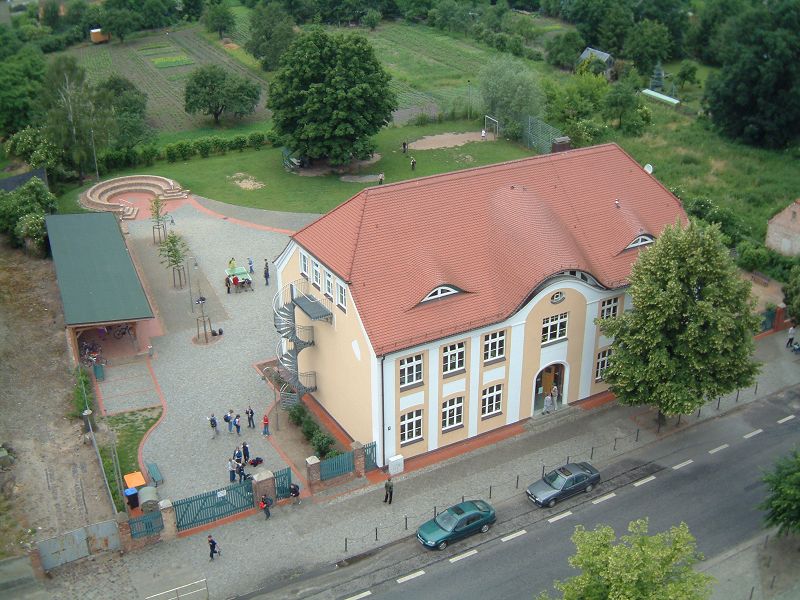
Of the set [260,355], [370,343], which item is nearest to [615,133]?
[260,355]

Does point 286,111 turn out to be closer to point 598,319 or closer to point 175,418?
point 175,418

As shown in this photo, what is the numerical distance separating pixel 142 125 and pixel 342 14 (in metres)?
66.7

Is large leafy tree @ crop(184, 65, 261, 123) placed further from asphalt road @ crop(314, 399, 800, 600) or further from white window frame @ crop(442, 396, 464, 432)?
asphalt road @ crop(314, 399, 800, 600)

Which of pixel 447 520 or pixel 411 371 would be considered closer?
pixel 447 520

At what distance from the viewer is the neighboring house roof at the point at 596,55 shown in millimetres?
109631

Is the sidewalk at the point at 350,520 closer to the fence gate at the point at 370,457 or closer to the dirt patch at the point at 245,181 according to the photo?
the fence gate at the point at 370,457

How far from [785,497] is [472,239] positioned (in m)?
16.8

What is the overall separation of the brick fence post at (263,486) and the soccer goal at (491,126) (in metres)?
56.5

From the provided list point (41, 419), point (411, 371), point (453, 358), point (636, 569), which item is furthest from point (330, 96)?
point (636, 569)

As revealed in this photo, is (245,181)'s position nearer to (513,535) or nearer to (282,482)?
(282,482)

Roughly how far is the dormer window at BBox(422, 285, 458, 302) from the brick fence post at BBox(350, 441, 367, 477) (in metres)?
7.03

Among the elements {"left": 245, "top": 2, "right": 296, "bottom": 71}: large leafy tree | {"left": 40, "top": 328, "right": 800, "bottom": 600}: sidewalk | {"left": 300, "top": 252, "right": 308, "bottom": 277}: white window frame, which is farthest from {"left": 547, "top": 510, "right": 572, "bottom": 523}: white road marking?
{"left": 245, "top": 2, "right": 296, "bottom": 71}: large leafy tree

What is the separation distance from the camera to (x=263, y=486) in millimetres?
35812

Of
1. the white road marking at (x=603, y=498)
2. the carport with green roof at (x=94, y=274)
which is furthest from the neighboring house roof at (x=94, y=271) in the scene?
the white road marking at (x=603, y=498)
